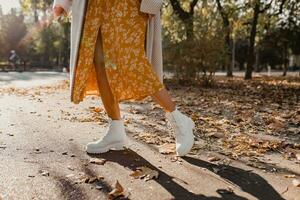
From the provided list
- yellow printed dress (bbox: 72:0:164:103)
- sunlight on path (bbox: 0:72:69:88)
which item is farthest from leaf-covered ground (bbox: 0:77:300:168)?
sunlight on path (bbox: 0:72:69:88)

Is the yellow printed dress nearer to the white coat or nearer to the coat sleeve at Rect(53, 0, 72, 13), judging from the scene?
the white coat

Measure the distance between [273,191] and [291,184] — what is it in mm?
219

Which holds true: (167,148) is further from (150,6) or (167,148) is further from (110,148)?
(150,6)

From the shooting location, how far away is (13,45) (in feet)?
174

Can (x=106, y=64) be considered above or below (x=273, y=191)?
above

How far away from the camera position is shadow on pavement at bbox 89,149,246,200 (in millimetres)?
2516

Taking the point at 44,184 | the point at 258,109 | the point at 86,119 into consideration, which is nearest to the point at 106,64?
the point at 44,184

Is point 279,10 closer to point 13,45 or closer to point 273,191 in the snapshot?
point 273,191

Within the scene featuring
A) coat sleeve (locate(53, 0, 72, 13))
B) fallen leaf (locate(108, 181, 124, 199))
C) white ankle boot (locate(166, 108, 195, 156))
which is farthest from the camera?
coat sleeve (locate(53, 0, 72, 13))

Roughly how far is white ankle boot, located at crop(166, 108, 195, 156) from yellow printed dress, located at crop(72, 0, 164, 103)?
0.83ft

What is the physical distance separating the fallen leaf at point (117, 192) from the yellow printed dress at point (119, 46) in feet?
3.14

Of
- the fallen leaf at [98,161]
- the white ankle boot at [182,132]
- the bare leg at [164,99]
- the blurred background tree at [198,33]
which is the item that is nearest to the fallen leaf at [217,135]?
the white ankle boot at [182,132]

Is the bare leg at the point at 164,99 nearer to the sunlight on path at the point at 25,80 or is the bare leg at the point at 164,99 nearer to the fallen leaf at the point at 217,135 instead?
the fallen leaf at the point at 217,135

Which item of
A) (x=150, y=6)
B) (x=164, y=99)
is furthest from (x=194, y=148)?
(x=150, y=6)
